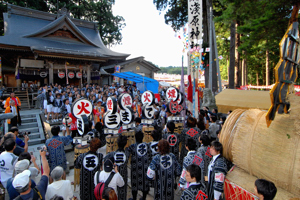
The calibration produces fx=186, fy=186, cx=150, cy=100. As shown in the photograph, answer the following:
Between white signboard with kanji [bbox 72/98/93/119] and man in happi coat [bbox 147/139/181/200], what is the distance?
2.10 meters

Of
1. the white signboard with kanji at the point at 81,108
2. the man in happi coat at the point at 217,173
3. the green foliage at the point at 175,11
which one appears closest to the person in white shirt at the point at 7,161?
the white signboard with kanji at the point at 81,108

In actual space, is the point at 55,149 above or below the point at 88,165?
above

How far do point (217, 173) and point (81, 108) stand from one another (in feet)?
10.7

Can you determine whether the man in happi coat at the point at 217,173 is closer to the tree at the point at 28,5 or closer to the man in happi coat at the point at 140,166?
the man in happi coat at the point at 140,166

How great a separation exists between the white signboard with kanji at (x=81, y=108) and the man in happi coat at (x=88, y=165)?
3.54 feet

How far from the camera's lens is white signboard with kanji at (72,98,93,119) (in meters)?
4.39

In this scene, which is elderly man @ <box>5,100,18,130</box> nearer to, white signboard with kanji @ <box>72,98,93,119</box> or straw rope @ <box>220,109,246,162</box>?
white signboard with kanji @ <box>72,98,93,119</box>

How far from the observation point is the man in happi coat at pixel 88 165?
3680 mm

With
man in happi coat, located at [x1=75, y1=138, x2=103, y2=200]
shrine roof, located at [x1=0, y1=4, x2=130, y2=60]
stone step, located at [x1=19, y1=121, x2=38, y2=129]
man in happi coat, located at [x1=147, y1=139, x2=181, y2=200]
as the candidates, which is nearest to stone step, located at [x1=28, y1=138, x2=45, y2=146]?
stone step, located at [x1=19, y1=121, x2=38, y2=129]

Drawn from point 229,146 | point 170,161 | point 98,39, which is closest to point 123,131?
point 170,161

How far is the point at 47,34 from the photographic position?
1653 centimetres

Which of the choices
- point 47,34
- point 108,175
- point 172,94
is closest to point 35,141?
point 172,94

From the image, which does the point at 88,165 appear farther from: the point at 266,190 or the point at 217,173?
the point at 266,190

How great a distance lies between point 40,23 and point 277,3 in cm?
2070
